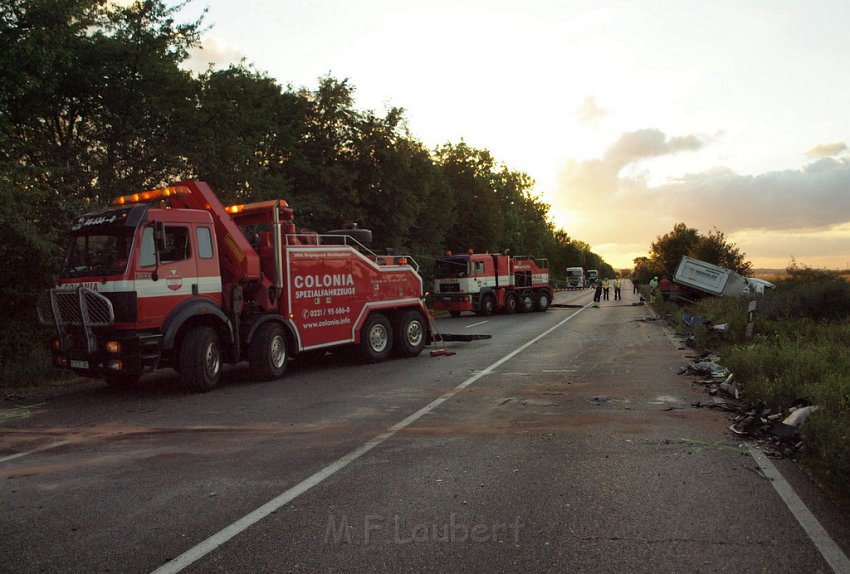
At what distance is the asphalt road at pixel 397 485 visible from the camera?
12.3 feet

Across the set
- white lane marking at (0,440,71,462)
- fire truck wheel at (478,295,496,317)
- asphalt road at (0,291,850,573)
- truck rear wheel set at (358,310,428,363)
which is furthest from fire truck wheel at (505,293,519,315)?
white lane marking at (0,440,71,462)

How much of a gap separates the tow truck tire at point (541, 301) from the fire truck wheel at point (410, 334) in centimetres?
1903

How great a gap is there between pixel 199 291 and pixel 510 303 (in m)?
22.5

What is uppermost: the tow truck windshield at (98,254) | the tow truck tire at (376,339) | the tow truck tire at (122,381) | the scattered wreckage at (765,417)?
the tow truck windshield at (98,254)

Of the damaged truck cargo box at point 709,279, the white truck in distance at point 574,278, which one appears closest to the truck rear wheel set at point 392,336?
the damaged truck cargo box at point 709,279

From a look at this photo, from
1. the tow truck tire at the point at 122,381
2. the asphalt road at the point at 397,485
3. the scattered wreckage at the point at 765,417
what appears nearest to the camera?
the asphalt road at the point at 397,485

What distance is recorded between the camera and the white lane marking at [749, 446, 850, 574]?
11.8 feet

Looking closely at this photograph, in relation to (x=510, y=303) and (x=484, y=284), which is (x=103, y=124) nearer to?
(x=484, y=284)

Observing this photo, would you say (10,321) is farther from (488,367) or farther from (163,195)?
(488,367)

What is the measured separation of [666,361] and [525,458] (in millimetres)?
7788

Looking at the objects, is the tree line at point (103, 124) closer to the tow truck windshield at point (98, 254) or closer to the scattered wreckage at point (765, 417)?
the tow truck windshield at point (98, 254)

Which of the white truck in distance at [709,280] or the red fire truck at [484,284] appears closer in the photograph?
the white truck in distance at [709,280]

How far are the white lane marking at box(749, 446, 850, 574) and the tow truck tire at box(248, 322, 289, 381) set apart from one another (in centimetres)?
768

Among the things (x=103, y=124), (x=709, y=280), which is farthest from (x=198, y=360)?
(x=709, y=280)
